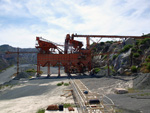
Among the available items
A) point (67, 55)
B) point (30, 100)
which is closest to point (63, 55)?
point (67, 55)

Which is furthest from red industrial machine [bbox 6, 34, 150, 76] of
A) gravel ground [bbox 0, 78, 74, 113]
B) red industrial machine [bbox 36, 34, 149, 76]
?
gravel ground [bbox 0, 78, 74, 113]

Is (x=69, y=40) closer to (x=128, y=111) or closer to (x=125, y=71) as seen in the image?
(x=125, y=71)

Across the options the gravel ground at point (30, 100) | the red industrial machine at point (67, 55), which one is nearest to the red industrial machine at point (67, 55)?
the red industrial machine at point (67, 55)

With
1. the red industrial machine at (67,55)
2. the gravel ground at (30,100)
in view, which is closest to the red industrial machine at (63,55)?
the red industrial machine at (67,55)

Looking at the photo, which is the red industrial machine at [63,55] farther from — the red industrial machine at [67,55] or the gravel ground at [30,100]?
the gravel ground at [30,100]

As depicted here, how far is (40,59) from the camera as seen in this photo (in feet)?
114

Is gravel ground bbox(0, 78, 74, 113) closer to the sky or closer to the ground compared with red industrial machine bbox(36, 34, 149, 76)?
closer to the ground

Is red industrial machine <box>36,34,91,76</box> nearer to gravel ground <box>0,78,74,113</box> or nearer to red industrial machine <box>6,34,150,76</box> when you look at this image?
red industrial machine <box>6,34,150,76</box>

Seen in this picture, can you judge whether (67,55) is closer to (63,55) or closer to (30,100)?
(63,55)

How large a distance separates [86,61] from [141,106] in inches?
1081

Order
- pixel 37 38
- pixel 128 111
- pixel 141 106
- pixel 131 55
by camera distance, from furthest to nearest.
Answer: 1. pixel 37 38
2. pixel 131 55
3. pixel 141 106
4. pixel 128 111

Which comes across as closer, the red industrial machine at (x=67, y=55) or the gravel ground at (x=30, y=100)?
the gravel ground at (x=30, y=100)

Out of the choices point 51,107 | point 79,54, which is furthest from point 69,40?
point 51,107

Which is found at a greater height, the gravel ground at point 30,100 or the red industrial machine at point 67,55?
the red industrial machine at point 67,55
